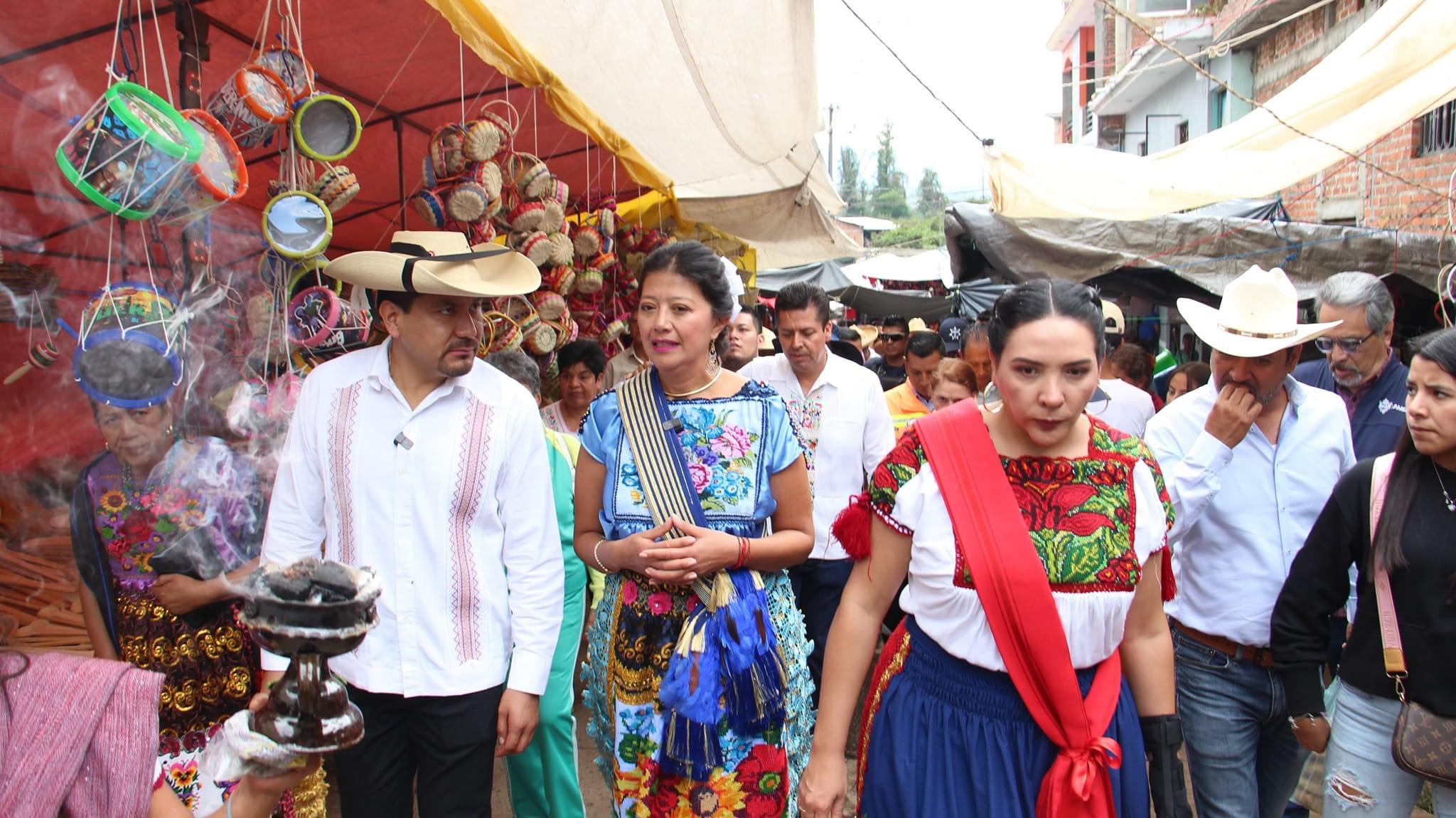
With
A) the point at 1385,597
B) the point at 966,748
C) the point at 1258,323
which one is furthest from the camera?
the point at 1258,323

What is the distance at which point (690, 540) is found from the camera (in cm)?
257

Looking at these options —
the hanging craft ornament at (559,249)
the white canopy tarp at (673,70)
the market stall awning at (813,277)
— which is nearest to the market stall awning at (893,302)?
the market stall awning at (813,277)

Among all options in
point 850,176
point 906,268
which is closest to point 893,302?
point 906,268

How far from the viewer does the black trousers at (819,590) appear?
411cm

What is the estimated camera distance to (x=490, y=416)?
2582 mm

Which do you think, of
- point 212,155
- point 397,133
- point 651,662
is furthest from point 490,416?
point 397,133

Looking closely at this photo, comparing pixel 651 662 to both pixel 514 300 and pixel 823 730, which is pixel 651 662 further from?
pixel 514 300

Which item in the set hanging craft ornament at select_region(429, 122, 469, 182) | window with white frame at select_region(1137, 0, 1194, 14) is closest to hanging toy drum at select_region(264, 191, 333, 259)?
hanging craft ornament at select_region(429, 122, 469, 182)

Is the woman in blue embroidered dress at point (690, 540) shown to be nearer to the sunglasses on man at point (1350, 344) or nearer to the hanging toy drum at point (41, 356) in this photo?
the hanging toy drum at point (41, 356)

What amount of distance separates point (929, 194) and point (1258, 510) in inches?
3371

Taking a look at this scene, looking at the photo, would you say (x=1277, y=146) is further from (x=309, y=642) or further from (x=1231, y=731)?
(x=309, y=642)

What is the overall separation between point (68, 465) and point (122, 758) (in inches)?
47.4

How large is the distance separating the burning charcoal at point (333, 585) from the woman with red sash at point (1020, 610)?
120 centimetres

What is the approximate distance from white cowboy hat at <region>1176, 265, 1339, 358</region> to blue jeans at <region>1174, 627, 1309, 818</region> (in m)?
0.94
